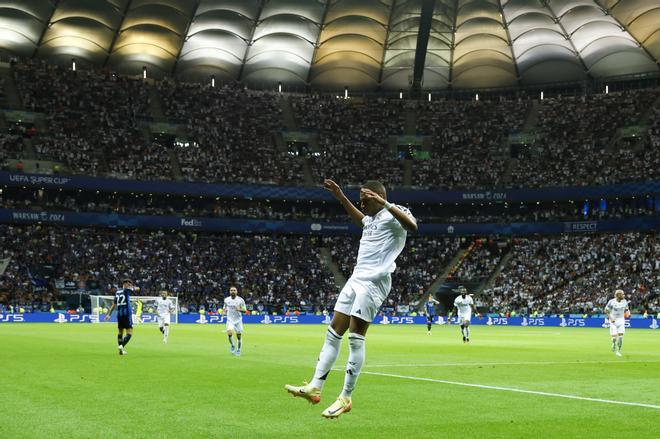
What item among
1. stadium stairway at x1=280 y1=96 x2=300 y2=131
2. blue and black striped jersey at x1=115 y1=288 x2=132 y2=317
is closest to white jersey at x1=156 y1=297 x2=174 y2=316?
blue and black striped jersey at x1=115 y1=288 x2=132 y2=317

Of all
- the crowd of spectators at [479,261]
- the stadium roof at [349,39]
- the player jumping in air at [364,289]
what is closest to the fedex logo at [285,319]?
the crowd of spectators at [479,261]

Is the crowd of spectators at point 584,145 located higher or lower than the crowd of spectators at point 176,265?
higher

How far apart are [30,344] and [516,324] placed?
48.7 m

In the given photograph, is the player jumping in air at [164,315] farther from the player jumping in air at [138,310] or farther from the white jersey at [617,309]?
the player jumping in air at [138,310]

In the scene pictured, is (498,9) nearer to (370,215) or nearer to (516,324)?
(516,324)

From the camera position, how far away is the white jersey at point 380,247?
11.6 meters

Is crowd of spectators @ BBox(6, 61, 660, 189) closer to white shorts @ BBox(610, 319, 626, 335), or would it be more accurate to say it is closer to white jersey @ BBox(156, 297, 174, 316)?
white jersey @ BBox(156, 297, 174, 316)

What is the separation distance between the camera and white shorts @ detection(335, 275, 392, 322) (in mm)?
11336

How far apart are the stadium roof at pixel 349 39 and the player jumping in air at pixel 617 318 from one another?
49484 millimetres

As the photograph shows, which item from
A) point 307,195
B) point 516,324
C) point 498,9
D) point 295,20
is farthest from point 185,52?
point 516,324

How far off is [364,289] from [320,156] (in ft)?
273

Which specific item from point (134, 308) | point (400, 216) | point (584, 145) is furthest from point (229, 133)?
point (400, 216)

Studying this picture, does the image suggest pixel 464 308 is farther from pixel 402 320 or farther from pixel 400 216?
pixel 402 320

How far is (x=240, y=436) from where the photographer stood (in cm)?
1134
